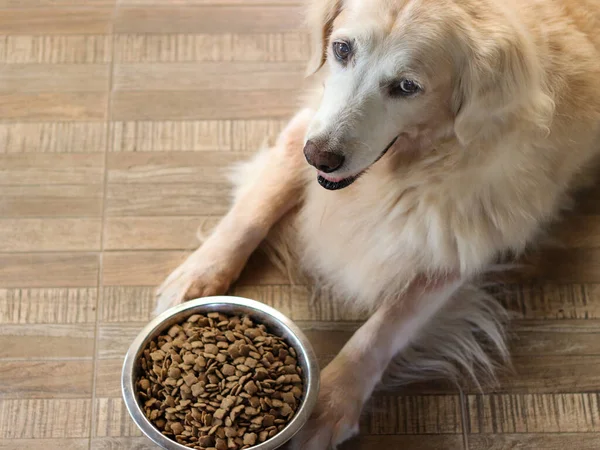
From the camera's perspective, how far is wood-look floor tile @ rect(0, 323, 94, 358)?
1.75 meters

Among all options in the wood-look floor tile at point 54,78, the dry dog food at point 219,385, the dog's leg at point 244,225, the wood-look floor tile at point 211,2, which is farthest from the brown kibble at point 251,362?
the wood-look floor tile at point 211,2

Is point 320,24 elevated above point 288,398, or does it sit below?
above

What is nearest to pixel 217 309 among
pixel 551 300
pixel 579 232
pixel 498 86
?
pixel 498 86

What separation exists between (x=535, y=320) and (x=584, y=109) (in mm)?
596

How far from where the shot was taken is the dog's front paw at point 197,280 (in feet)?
5.79

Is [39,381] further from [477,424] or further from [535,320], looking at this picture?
[535,320]

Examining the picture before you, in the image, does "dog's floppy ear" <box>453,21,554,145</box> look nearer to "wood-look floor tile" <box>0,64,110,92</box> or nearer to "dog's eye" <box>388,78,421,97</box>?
"dog's eye" <box>388,78,421,97</box>

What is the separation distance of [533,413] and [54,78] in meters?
1.62

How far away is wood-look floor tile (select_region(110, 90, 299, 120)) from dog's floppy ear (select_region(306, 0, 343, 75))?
55 cm

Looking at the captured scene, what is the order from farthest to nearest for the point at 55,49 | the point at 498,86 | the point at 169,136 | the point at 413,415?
1. the point at 55,49
2. the point at 169,136
3. the point at 413,415
4. the point at 498,86

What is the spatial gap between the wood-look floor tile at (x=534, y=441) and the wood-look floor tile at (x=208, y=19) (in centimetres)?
132

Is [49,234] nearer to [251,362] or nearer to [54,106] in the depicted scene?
[54,106]

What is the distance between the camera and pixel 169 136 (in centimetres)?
205

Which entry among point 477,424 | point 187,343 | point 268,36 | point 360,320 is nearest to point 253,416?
point 187,343
